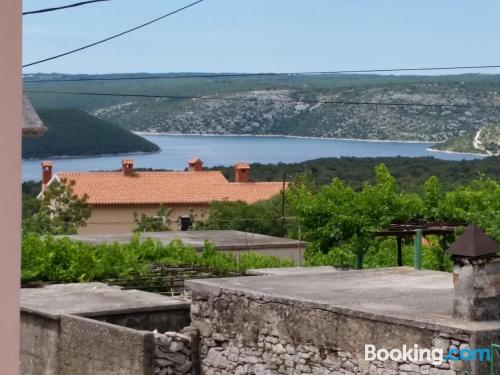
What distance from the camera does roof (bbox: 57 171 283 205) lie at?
6519 cm

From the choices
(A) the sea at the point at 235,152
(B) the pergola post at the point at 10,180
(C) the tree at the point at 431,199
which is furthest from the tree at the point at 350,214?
(A) the sea at the point at 235,152

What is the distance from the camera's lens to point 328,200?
2141 centimetres

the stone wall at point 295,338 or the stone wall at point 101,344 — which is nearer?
the stone wall at point 295,338

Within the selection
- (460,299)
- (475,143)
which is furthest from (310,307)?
(475,143)

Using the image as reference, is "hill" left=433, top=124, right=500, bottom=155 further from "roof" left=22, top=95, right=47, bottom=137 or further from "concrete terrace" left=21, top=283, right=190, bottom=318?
"roof" left=22, top=95, right=47, bottom=137

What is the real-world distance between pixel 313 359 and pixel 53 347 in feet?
11.9

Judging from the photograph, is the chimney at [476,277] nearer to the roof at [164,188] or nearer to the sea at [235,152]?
the roof at [164,188]

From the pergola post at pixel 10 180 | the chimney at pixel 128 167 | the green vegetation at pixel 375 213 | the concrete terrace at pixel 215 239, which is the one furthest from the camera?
the chimney at pixel 128 167

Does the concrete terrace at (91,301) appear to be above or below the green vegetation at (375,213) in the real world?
below

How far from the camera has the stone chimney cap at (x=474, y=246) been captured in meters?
8.96

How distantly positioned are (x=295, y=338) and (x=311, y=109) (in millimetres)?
113567

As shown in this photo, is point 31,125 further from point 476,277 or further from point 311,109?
point 311,109

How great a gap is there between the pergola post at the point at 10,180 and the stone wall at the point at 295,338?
6.07 metres

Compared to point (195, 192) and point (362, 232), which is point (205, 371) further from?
point (195, 192)
